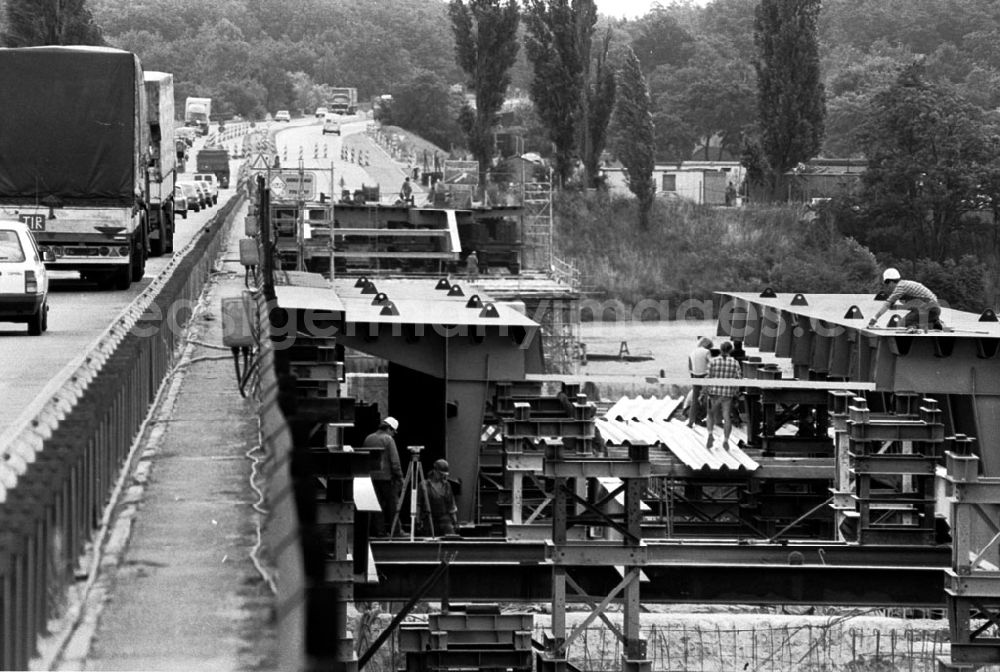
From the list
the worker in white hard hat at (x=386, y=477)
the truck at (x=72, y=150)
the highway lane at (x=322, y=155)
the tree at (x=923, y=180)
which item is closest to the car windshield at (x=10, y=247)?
the truck at (x=72, y=150)

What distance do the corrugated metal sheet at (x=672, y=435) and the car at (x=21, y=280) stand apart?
7853mm

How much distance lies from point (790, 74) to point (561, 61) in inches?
489

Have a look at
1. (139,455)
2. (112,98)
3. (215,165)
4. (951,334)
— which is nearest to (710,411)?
(951,334)

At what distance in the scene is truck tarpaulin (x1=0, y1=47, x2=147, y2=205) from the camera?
96.7ft

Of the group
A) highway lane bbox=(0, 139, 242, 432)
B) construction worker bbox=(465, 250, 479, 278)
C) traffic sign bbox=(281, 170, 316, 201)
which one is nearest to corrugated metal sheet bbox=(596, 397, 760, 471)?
highway lane bbox=(0, 139, 242, 432)

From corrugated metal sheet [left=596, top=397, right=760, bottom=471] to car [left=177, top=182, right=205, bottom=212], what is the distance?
137 feet

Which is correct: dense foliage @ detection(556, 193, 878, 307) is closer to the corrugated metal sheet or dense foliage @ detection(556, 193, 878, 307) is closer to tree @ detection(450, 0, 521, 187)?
tree @ detection(450, 0, 521, 187)

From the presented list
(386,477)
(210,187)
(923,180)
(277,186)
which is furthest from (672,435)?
(923,180)

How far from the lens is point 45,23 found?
7956 centimetres

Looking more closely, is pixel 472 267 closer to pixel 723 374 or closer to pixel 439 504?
pixel 723 374

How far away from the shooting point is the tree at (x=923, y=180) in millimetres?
98938

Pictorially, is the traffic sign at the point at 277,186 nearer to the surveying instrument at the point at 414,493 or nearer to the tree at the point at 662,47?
the surveying instrument at the point at 414,493

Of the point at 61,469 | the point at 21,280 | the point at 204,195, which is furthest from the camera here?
the point at 204,195

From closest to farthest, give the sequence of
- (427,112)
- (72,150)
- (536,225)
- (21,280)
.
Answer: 1. (21,280)
2. (72,150)
3. (536,225)
4. (427,112)
